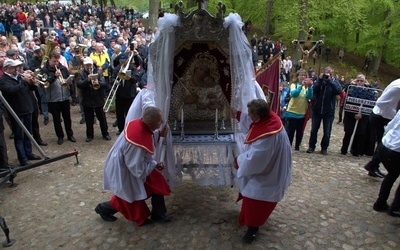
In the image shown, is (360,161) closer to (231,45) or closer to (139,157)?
(231,45)

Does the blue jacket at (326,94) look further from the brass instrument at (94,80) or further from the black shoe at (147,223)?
the brass instrument at (94,80)

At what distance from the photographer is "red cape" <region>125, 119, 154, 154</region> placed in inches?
167

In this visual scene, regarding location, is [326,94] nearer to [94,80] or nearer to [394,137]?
[394,137]

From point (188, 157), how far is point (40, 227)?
7.79 feet

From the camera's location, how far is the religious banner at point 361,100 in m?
7.79

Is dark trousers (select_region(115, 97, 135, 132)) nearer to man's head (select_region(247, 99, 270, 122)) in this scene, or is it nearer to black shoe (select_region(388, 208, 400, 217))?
man's head (select_region(247, 99, 270, 122))

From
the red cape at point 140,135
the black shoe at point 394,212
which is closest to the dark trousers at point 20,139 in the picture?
the red cape at point 140,135

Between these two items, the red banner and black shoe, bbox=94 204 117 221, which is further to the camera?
the red banner

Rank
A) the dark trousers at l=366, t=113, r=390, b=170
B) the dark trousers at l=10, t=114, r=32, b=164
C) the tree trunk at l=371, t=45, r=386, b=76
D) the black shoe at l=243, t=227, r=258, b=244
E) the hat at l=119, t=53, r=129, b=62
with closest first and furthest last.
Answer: the black shoe at l=243, t=227, r=258, b=244 → the dark trousers at l=366, t=113, r=390, b=170 → the dark trousers at l=10, t=114, r=32, b=164 → the hat at l=119, t=53, r=129, b=62 → the tree trunk at l=371, t=45, r=386, b=76

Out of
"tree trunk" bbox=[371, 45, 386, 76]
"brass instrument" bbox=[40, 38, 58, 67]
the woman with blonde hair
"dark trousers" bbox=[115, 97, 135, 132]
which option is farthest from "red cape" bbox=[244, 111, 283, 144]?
"tree trunk" bbox=[371, 45, 386, 76]

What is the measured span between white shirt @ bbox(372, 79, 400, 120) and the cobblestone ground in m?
1.25

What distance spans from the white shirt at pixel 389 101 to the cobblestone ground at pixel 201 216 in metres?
1.25

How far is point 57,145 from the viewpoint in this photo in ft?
26.5

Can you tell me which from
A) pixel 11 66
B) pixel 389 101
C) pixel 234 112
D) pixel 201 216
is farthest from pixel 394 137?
pixel 11 66
